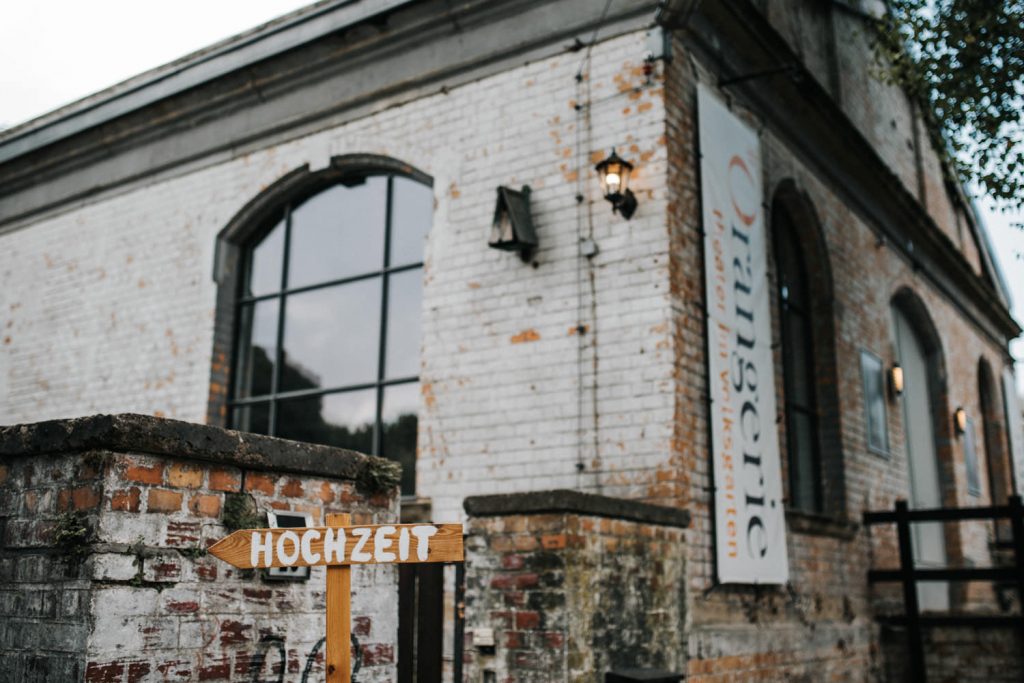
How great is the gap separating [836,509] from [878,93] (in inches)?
234

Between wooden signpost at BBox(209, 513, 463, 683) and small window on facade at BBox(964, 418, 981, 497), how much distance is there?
40.5ft

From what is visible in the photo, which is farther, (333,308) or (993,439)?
(993,439)

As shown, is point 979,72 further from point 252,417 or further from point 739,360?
point 252,417

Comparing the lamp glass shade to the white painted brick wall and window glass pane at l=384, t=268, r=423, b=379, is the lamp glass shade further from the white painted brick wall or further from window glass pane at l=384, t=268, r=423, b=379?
window glass pane at l=384, t=268, r=423, b=379

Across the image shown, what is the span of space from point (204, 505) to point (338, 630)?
0.72 metres

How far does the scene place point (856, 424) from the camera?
31.8 feet

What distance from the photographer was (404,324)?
8211 mm

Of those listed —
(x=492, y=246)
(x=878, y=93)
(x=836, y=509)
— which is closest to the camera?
(x=492, y=246)

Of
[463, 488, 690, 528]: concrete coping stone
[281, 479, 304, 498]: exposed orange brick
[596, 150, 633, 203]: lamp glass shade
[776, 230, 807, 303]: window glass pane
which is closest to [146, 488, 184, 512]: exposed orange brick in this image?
[281, 479, 304, 498]: exposed orange brick

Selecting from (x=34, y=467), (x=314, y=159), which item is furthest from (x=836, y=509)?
(x=34, y=467)

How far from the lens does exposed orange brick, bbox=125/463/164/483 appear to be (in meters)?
3.11

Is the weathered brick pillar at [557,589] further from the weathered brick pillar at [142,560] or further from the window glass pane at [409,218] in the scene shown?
the window glass pane at [409,218]

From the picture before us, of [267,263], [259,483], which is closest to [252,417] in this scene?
[267,263]

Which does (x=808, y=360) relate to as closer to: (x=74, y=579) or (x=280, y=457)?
(x=280, y=457)
